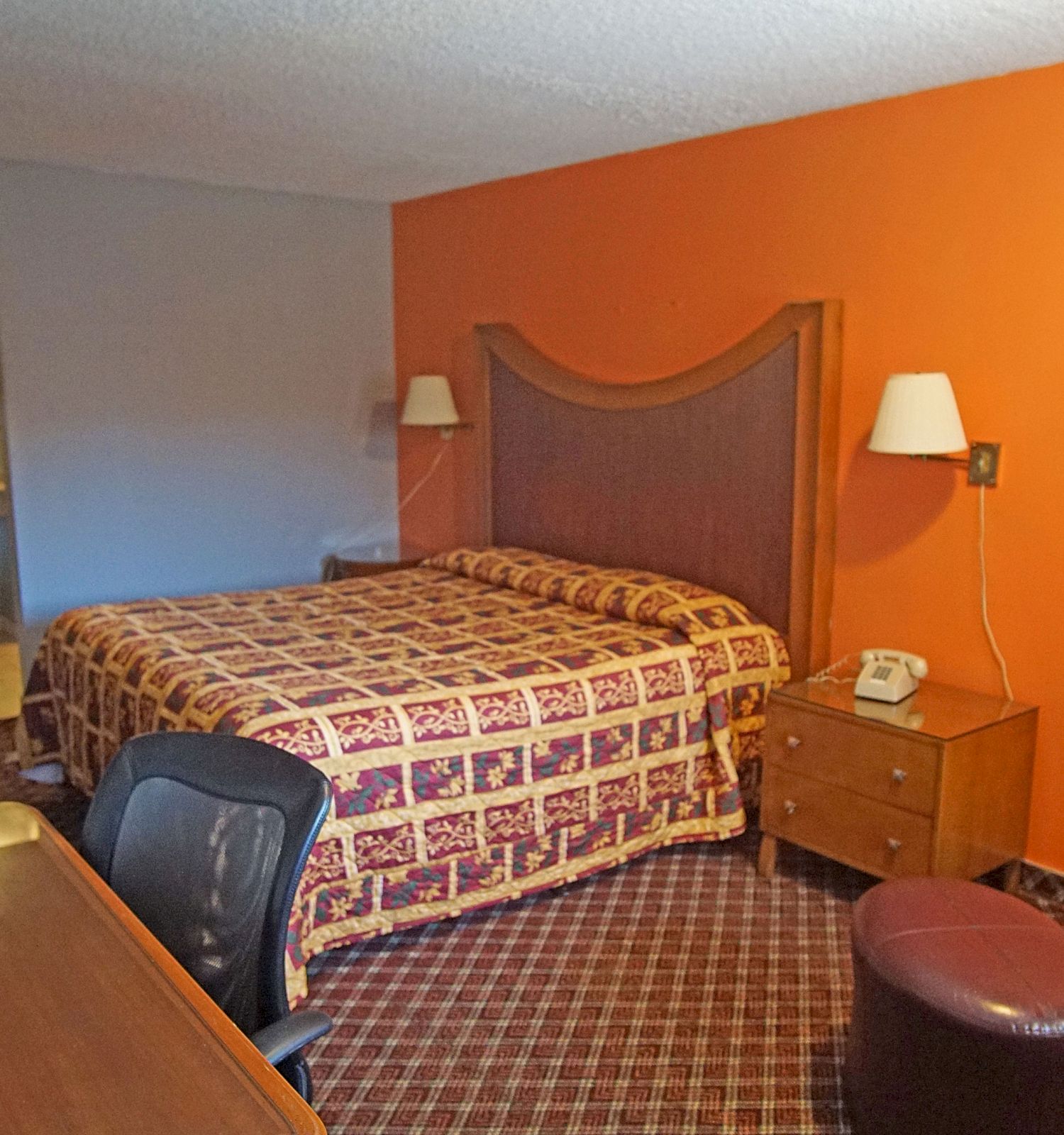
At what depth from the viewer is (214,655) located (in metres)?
3.01

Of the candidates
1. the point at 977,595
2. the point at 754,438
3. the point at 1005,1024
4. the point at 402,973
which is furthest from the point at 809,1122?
the point at 754,438

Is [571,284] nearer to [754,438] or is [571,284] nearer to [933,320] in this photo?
[754,438]

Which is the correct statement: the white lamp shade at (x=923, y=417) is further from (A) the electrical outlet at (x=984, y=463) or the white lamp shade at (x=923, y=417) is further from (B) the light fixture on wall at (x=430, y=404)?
(B) the light fixture on wall at (x=430, y=404)

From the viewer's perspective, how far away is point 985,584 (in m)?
2.90

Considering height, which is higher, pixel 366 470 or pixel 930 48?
pixel 930 48

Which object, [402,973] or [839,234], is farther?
[839,234]

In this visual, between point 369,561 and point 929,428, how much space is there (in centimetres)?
283

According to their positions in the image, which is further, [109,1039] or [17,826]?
[17,826]

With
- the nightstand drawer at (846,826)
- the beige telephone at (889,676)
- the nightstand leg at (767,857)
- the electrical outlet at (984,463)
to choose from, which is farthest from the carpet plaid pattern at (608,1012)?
the electrical outlet at (984,463)

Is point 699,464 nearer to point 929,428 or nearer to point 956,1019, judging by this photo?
point 929,428

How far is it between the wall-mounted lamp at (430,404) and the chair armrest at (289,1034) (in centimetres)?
338

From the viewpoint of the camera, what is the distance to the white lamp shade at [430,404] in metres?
4.55

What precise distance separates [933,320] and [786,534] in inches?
29.5

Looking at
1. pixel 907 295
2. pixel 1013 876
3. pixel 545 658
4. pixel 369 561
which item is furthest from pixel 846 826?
pixel 369 561
